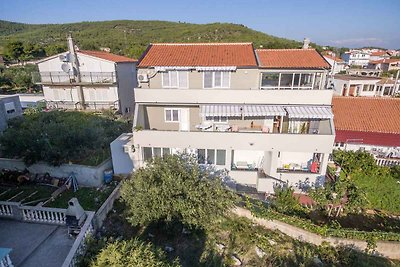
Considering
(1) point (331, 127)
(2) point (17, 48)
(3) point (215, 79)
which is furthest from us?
(2) point (17, 48)

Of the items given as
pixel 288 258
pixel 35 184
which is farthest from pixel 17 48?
pixel 288 258

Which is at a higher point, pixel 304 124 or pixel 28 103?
pixel 304 124

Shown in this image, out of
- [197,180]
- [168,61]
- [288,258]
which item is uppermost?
[168,61]

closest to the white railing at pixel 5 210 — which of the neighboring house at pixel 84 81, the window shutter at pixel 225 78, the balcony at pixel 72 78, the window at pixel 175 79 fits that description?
the window at pixel 175 79

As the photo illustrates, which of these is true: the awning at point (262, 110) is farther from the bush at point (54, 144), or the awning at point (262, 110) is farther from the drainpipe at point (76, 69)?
the drainpipe at point (76, 69)

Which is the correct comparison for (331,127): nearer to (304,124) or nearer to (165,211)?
(304,124)

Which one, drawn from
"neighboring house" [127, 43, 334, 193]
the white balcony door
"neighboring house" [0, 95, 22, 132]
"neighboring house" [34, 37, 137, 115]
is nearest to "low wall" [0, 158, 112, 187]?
"neighboring house" [127, 43, 334, 193]

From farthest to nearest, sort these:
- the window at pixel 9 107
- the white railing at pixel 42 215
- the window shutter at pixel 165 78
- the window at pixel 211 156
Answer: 1. the window at pixel 9 107
2. the window shutter at pixel 165 78
3. the window at pixel 211 156
4. the white railing at pixel 42 215

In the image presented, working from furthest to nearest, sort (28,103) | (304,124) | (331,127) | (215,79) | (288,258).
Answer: (28,103), (304,124), (215,79), (331,127), (288,258)
